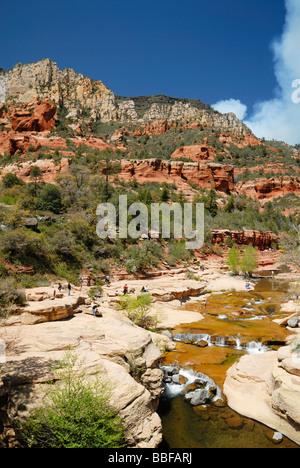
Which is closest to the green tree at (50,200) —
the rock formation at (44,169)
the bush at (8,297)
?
the rock formation at (44,169)

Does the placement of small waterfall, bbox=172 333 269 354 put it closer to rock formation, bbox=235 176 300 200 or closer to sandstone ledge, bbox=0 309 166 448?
sandstone ledge, bbox=0 309 166 448

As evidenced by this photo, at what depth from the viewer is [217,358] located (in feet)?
38.9

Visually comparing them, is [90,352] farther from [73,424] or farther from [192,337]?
[192,337]

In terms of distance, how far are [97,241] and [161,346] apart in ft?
56.1

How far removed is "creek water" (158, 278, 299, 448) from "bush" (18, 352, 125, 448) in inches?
102

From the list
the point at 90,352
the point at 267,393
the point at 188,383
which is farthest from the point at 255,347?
the point at 90,352

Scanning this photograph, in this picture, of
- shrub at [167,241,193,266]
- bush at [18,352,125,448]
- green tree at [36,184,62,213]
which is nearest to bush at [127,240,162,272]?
shrub at [167,241,193,266]

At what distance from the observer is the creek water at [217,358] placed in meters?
7.00

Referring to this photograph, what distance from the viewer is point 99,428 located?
5.30 m

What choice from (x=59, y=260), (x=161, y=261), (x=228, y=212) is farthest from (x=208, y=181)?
(x=59, y=260)
